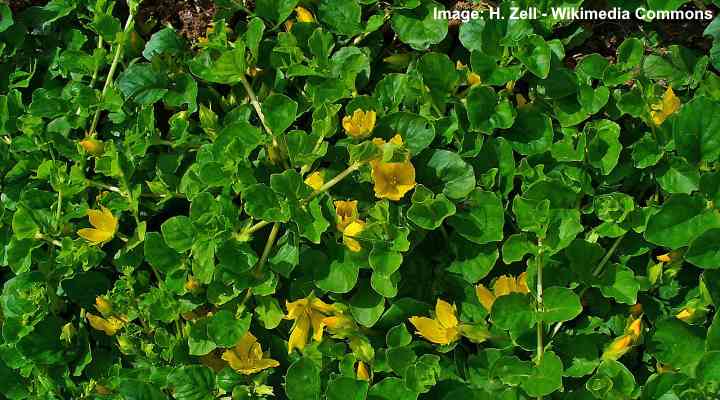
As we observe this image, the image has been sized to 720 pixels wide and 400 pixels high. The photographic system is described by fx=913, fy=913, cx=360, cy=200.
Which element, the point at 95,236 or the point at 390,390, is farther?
the point at 95,236

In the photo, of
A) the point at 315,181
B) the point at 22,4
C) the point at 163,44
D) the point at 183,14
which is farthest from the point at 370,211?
the point at 22,4

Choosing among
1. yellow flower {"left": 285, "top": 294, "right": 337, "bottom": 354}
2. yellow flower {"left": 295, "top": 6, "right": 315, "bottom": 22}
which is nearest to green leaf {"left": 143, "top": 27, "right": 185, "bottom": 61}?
yellow flower {"left": 295, "top": 6, "right": 315, "bottom": 22}

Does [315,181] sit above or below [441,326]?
above

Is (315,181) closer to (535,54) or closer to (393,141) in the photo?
(393,141)

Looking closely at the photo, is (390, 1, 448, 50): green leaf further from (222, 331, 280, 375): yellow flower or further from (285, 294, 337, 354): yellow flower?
(222, 331, 280, 375): yellow flower

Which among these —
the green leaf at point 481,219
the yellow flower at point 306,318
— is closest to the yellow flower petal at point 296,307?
the yellow flower at point 306,318

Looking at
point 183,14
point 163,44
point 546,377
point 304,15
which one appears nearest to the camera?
point 546,377

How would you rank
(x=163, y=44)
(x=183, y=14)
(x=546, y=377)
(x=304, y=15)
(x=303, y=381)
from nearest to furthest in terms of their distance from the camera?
1. (x=546, y=377)
2. (x=303, y=381)
3. (x=304, y=15)
4. (x=163, y=44)
5. (x=183, y=14)
